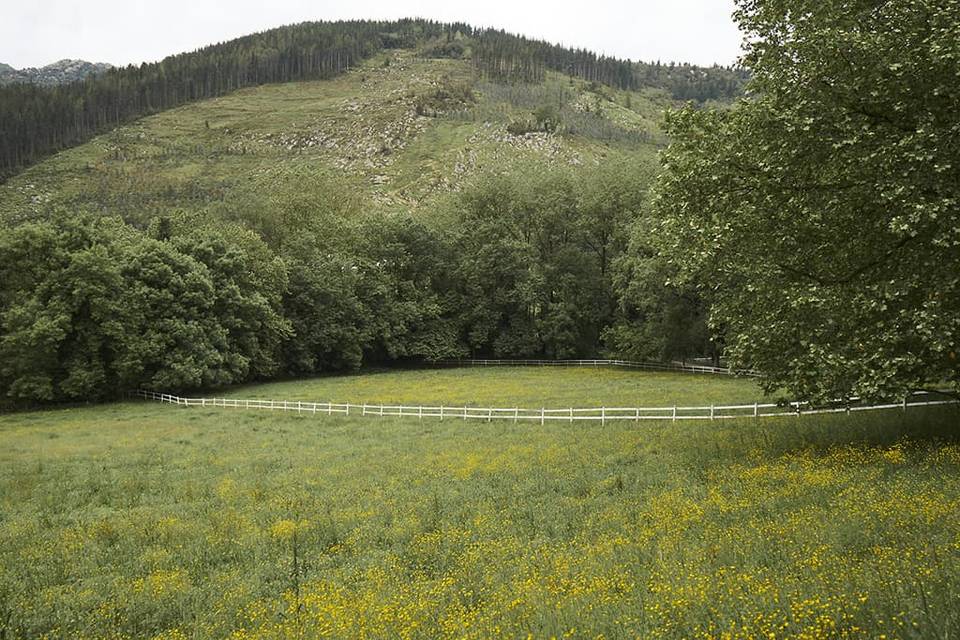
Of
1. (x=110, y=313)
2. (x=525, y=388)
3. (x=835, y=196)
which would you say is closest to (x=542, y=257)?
(x=525, y=388)

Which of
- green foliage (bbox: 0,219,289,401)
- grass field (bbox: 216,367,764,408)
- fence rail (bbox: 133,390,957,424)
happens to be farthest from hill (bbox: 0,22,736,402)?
fence rail (bbox: 133,390,957,424)

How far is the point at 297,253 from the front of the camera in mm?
69312

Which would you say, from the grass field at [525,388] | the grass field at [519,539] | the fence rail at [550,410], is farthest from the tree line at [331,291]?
the grass field at [519,539]

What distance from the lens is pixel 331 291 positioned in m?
66.2

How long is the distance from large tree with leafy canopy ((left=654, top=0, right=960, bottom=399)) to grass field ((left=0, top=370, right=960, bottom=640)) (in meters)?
2.88

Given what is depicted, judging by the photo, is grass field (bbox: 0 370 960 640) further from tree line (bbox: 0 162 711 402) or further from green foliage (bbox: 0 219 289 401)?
tree line (bbox: 0 162 711 402)

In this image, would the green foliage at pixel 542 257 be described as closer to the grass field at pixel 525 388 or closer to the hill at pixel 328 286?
the hill at pixel 328 286

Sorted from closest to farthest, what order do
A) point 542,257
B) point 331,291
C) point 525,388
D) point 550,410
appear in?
1. point 550,410
2. point 525,388
3. point 331,291
4. point 542,257

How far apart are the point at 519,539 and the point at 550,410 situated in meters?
21.1

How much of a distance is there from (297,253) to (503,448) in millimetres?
51466

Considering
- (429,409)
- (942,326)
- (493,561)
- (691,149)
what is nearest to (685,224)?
(691,149)

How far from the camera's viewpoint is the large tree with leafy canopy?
12.9 m

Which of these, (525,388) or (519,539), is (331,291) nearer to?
(525,388)

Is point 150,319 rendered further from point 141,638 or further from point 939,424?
point 939,424
